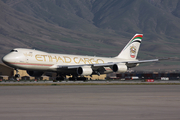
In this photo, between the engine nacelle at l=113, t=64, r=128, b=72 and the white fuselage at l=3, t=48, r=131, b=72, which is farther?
the engine nacelle at l=113, t=64, r=128, b=72

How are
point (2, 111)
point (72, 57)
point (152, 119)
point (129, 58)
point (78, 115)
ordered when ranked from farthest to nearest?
point (129, 58) → point (72, 57) → point (2, 111) → point (78, 115) → point (152, 119)

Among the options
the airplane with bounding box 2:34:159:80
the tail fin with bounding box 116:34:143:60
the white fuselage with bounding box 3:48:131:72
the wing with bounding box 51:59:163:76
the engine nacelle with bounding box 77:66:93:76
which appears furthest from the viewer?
the tail fin with bounding box 116:34:143:60

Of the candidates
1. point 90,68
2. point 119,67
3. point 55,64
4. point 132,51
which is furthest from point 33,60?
point 132,51

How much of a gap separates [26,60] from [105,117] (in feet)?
149

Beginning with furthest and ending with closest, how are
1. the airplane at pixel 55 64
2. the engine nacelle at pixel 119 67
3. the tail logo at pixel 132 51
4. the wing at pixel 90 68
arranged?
the tail logo at pixel 132 51, the engine nacelle at pixel 119 67, the wing at pixel 90 68, the airplane at pixel 55 64

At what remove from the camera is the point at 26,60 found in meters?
60.2

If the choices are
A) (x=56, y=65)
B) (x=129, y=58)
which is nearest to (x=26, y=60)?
(x=56, y=65)

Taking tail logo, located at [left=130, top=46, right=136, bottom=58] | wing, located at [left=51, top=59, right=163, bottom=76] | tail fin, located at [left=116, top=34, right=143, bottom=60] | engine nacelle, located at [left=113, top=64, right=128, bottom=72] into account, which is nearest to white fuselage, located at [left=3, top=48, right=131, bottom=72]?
wing, located at [left=51, top=59, right=163, bottom=76]

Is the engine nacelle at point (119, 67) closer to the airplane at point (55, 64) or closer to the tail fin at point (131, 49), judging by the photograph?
the airplane at point (55, 64)

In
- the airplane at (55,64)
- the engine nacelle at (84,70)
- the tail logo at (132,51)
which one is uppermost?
the tail logo at (132,51)

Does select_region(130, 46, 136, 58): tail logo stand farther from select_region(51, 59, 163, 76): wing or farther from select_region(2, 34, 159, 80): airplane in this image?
select_region(51, 59, 163, 76): wing

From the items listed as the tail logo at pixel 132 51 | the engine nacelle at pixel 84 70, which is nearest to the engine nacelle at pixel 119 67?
the engine nacelle at pixel 84 70

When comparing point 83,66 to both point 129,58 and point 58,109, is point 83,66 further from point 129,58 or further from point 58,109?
point 58,109

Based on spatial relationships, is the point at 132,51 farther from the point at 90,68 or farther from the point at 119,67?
the point at 90,68
